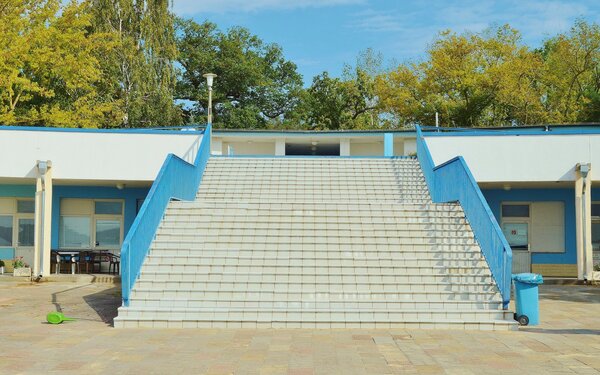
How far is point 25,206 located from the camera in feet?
72.9

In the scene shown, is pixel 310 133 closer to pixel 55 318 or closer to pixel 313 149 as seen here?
pixel 313 149

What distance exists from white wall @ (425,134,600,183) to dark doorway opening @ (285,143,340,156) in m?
7.51

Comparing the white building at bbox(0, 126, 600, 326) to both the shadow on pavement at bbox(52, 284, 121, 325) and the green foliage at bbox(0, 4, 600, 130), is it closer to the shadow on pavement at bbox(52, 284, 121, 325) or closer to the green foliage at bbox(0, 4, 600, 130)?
the shadow on pavement at bbox(52, 284, 121, 325)

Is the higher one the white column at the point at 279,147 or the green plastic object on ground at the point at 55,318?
the white column at the point at 279,147

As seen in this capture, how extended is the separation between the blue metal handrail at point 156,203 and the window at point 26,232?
22.7ft

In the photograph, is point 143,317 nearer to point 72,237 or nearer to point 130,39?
point 72,237

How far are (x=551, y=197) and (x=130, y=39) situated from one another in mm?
23829

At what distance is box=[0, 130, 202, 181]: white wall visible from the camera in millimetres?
19188

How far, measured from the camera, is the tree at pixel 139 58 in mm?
36156

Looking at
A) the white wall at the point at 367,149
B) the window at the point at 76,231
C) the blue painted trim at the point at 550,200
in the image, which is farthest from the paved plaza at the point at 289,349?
the white wall at the point at 367,149

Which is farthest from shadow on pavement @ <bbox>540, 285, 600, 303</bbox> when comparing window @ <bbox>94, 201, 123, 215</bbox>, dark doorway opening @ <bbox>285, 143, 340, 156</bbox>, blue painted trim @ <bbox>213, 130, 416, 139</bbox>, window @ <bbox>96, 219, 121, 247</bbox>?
window @ <bbox>94, 201, 123, 215</bbox>

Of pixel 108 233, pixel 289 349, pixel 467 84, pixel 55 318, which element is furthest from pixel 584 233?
pixel 467 84

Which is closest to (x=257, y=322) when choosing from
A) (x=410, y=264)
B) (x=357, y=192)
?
(x=410, y=264)

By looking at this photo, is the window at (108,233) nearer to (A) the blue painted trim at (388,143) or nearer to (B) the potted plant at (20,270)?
(B) the potted plant at (20,270)
